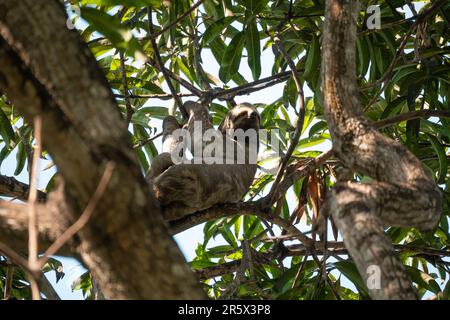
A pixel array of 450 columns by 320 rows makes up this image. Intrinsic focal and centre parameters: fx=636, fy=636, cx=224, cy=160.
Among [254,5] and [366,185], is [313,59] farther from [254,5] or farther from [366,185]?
[366,185]

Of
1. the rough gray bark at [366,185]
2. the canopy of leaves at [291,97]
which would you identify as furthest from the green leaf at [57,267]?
the rough gray bark at [366,185]

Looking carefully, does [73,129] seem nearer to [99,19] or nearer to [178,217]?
[99,19]

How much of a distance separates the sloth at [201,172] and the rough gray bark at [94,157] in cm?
241

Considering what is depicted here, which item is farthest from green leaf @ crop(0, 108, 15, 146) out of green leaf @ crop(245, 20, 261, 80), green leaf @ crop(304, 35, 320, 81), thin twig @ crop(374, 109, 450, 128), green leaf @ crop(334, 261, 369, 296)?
A: thin twig @ crop(374, 109, 450, 128)

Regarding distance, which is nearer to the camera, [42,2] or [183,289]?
[183,289]

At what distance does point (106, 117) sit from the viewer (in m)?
2.16

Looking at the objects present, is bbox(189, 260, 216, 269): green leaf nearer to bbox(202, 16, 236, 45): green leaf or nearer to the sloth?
the sloth

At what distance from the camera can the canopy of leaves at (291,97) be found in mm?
4582

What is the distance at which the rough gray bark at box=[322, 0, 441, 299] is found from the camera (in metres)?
2.32

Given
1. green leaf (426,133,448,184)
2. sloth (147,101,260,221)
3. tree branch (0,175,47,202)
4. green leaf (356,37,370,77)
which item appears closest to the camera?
tree branch (0,175,47,202)

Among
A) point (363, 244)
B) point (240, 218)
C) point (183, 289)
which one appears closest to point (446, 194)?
point (240, 218)

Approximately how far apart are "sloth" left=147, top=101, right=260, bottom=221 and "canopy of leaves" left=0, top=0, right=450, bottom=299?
8.8 inches

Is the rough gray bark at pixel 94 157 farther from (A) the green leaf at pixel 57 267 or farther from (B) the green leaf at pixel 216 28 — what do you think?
(A) the green leaf at pixel 57 267
